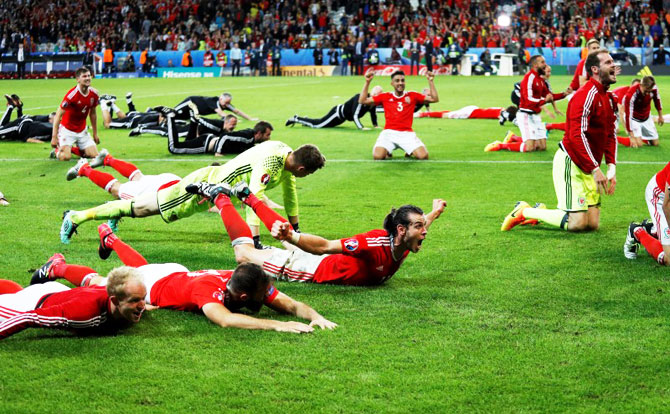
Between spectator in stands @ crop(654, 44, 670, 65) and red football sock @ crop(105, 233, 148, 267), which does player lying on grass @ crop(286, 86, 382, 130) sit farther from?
spectator in stands @ crop(654, 44, 670, 65)

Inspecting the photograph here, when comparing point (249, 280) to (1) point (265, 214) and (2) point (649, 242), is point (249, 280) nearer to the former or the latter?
(1) point (265, 214)

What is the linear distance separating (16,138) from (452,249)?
13.8 metres

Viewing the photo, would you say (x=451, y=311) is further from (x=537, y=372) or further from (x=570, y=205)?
(x=570, y=205)

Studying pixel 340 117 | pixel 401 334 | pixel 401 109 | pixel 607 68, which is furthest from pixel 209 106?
pixel 401 334

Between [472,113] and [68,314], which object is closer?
[68,314]

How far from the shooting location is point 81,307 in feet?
17.9

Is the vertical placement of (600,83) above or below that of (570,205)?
above

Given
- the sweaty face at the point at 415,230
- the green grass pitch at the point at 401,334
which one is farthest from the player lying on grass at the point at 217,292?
the sweaty face at the point at 415,230

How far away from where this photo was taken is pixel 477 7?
46.2 meters

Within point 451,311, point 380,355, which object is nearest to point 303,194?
point 451,311

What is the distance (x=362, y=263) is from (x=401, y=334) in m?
1.23

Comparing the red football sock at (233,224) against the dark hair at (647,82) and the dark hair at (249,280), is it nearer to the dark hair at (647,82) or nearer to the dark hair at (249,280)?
the dark hair at (249,280)

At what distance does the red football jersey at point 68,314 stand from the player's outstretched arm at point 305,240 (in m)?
1.28

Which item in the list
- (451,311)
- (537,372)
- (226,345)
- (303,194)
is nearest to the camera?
(537,372)
